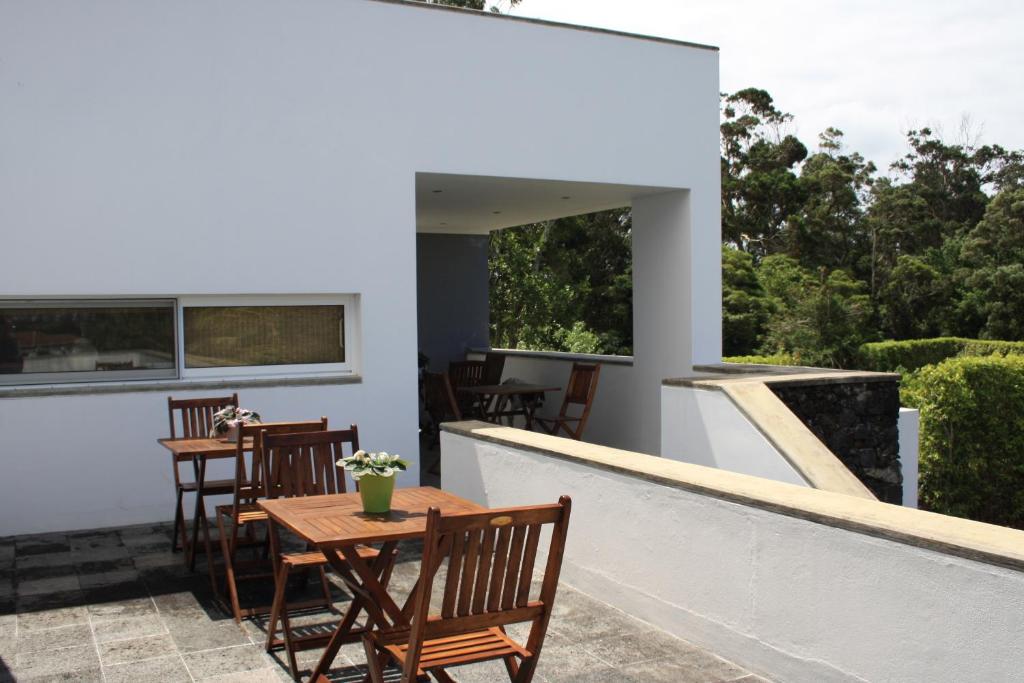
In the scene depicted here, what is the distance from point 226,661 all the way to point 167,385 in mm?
3263

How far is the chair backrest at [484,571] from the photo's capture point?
9.76 feet

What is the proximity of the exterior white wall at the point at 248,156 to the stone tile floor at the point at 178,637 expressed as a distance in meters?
1.23

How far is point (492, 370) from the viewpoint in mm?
11812

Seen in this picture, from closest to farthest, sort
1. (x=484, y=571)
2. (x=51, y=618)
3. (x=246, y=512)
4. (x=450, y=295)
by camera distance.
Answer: (x=484, y=571), (x=51, y=618), (x=246, y=512), (x=450, y=295)

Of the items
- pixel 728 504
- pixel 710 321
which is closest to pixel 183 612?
pixel 728 504

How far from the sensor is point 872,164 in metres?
37.4

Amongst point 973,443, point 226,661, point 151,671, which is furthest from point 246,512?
point 973,443

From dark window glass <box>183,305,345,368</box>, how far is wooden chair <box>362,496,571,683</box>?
446cm

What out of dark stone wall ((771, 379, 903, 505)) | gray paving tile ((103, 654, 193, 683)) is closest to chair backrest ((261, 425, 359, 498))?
gray paving tile ((103, 654, 193, 683))

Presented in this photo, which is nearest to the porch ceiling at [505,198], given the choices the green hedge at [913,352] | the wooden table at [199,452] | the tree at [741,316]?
the wooden table at [199,452]

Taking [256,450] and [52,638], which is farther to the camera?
[256,450]

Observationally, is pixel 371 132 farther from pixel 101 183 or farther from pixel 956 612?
pixel 956 612

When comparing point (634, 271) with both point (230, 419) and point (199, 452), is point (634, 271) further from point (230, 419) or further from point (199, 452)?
point (199, 452)

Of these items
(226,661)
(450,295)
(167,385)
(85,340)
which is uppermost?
(450,295)
